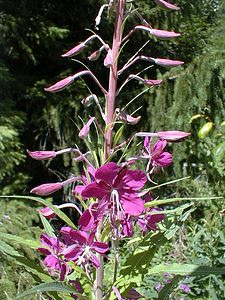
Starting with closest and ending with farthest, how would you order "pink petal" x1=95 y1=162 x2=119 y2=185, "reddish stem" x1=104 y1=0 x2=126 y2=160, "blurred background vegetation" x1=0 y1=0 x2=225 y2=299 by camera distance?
"pink petal" x1=95 y1=162 x2=119 y2=185
"reddish stem" x1=104 y1=0 x2=126 y2=160
"blurred background vegetation" x1=0 y1=0 x2=225 y2=299

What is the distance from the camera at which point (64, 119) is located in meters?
4.86

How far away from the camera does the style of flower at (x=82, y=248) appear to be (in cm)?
125

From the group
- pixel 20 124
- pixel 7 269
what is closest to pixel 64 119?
pixel 20 124

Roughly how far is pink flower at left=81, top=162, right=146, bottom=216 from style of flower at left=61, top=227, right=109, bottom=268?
0.33 ft

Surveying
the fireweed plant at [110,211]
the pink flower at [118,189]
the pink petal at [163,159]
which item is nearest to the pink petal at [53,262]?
the fireweed plant at [110,211]

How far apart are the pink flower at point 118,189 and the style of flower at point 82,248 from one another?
3.9 inches

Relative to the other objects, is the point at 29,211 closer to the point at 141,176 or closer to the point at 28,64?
the point at 28,64

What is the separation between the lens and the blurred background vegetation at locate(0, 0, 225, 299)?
3936 mm

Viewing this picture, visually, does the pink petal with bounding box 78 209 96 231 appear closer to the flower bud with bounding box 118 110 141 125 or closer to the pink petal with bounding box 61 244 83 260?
the pink petal with bounding box 61 244 83 260

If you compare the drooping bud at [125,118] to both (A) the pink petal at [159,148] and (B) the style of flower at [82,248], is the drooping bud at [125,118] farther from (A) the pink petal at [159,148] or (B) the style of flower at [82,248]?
(B) the style of flower at [82,248]

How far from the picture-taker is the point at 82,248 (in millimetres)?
1264

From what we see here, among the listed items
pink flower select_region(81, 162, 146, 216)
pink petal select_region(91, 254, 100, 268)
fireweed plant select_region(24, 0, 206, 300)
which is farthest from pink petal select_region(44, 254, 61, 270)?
pink flower select_region(81, 162, 146, 216)

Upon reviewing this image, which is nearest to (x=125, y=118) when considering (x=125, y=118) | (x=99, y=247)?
(x=125, y=118)

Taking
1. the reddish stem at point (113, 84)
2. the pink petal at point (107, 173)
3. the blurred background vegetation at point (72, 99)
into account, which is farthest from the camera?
the blurred background vegetation at point (72, 99)
